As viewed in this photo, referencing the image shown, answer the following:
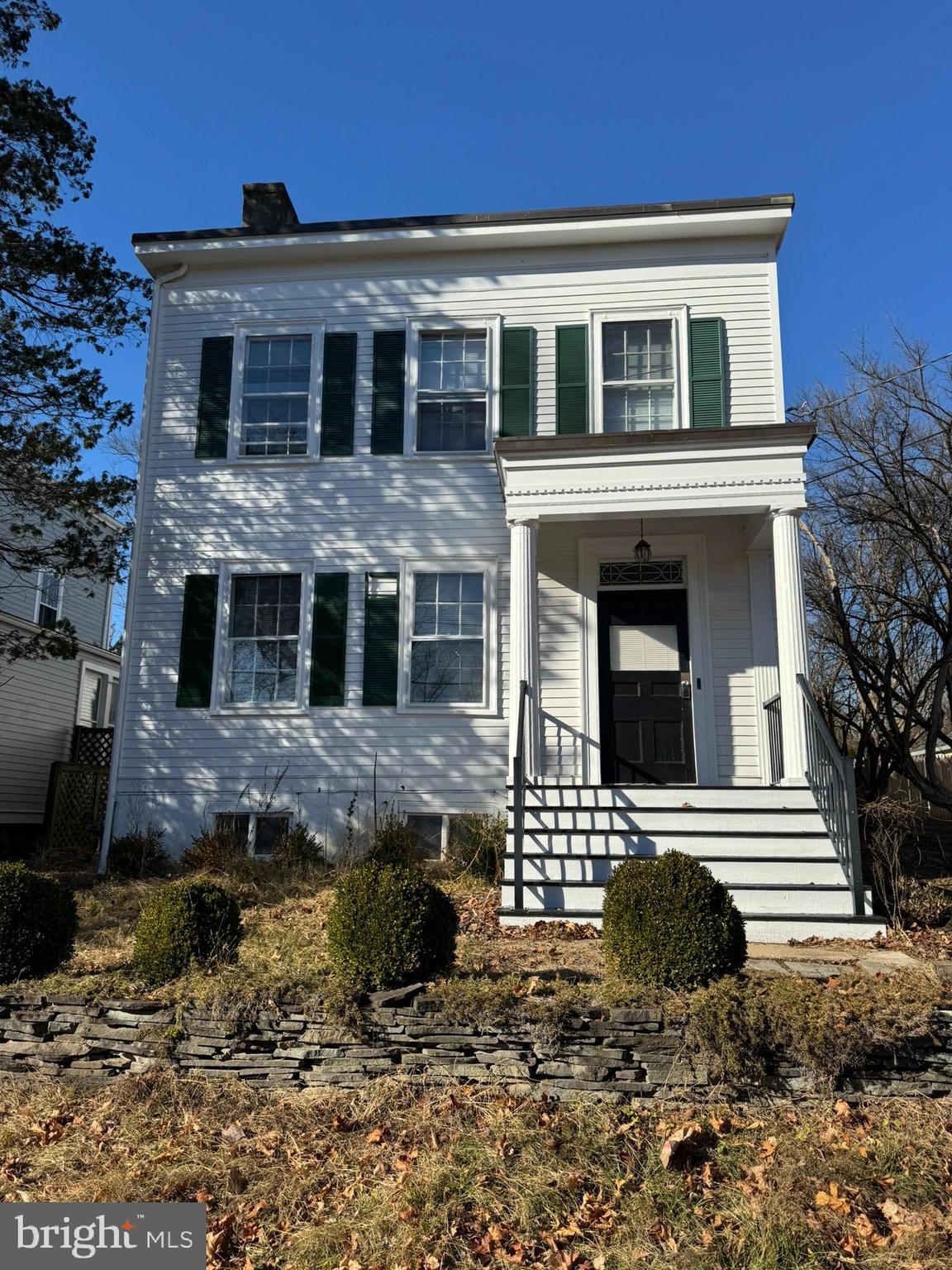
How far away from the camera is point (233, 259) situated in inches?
435

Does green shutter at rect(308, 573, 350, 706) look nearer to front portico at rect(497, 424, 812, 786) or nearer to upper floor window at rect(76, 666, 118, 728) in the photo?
front portico at rect(497, 424, 812, 786)

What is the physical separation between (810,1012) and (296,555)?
24.4 feet

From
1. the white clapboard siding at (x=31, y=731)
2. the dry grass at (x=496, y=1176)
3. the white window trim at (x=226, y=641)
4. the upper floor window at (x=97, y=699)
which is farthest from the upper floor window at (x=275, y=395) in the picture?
the upper floor window at (x=97, y=699)

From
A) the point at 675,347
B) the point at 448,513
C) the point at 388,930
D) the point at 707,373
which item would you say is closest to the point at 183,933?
the point at 388,930

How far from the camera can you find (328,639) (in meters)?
10.2

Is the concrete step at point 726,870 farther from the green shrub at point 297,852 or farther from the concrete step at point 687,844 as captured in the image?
the green shrub at point 297,852

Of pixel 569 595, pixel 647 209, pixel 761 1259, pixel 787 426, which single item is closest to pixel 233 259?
pixel 647 209

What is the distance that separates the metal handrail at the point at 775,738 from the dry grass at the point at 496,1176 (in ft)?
14.9

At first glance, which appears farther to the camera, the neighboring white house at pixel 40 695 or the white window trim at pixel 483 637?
the neighboring white house at pixel 40 695

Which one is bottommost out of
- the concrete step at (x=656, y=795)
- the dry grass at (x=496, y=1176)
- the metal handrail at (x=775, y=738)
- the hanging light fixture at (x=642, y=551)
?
the dry grass at (x=496, y=1176)

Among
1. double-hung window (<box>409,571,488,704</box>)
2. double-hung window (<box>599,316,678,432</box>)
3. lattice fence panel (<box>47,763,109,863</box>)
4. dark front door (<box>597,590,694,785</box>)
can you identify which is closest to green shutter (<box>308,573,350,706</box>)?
double-hung window (<box>409,571,488,704</box>)

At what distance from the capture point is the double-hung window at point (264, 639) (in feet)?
33.8

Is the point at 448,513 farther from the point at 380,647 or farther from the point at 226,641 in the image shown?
the point at 226,641

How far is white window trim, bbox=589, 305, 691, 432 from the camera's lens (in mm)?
10125
